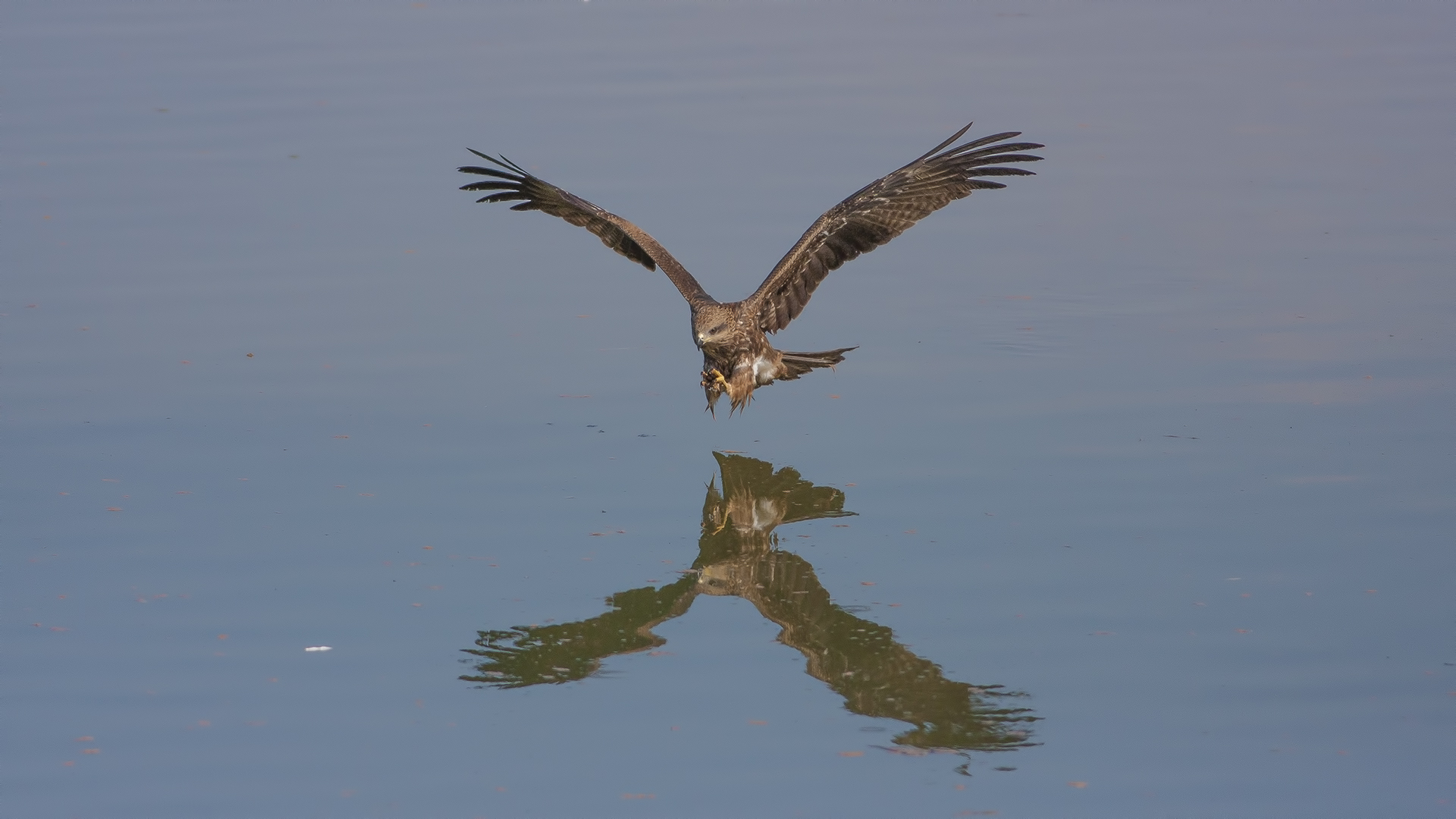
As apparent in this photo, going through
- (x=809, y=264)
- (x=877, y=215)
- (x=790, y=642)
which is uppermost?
(x=877, y=215)

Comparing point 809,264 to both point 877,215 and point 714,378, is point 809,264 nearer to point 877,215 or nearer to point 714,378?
point 877,215

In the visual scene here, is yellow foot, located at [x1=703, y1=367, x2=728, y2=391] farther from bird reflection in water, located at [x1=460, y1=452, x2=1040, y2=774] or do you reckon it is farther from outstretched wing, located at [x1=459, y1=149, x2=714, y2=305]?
bird reflection in water, located at [x1=460, y1=452, x2=1040, y2=774]

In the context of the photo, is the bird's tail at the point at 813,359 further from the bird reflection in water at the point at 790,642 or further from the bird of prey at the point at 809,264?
the bird reflection in water at the point at 790,642

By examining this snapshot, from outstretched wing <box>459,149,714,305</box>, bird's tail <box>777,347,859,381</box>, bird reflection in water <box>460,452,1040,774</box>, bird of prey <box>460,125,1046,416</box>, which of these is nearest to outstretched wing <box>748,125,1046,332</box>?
bird of prey <box>460,125,1046,416</box>

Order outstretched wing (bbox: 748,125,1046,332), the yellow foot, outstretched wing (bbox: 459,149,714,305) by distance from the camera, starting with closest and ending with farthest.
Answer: the yellow foot, outstretched wing (bbox: 748,125,1046,332), outstretched wing (bbox: 459,149,714,305)

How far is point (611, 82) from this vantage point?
46.8ft

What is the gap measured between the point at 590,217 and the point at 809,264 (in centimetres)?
148

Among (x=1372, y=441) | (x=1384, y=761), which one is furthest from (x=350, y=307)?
(x=1384, y=761)

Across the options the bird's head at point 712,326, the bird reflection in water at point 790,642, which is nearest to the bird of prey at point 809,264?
the bird's head at point 712,326

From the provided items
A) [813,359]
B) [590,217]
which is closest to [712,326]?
[813,359]

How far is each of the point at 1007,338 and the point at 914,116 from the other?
428 cm

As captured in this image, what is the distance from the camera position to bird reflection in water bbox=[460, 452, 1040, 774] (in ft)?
18.5

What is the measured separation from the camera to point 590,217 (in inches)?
371

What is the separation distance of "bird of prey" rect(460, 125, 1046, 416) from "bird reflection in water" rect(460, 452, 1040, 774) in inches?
42.8
